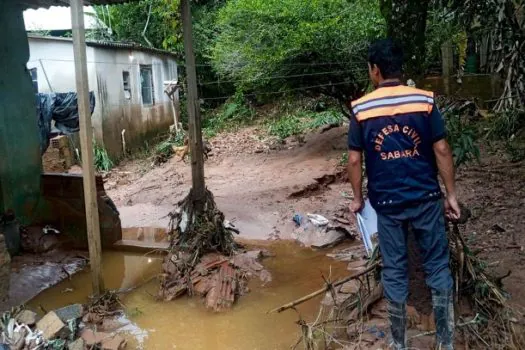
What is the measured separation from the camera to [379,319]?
4020 millimetres

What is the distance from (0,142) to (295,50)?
616 cm

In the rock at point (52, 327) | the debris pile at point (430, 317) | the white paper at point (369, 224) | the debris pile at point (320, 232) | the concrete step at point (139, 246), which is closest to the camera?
the debris pile at point (430, 317)

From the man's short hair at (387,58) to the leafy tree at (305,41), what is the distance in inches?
288

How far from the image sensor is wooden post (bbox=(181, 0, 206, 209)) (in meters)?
6.29

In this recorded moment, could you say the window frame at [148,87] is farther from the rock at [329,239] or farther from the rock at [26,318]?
the rock at [26,318]

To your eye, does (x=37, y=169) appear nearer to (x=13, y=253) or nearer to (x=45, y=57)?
(x=13, y=253)

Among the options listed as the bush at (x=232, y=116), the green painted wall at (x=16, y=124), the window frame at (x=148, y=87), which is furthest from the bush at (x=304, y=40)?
the bush at (x=232, y=116)

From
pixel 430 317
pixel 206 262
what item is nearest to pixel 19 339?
pixel 206 262

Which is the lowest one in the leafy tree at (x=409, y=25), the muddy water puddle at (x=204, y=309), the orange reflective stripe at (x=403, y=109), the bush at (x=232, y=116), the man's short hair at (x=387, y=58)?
the muddy water puddle at (x=204, y=309)

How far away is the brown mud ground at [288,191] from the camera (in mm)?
5976

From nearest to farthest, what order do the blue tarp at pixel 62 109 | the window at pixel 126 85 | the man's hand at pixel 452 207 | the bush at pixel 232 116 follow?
the man's hand at pixel 452 207 < the blue tarp at pixel 62 109 < the window at pixel 126 85 < the bush at pixel 232 116

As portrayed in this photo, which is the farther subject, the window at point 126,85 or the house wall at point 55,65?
the window at point 126,85

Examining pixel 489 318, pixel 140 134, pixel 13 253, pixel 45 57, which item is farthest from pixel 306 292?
pixel 140 134

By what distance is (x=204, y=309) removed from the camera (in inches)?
217
